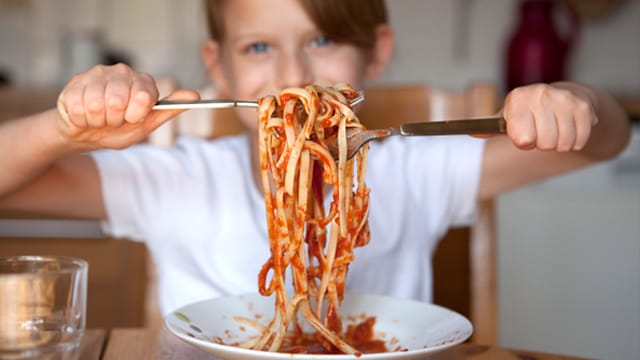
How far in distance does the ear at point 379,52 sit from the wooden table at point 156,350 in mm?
656

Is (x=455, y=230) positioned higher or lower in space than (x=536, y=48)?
lower

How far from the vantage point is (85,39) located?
292 centimetres

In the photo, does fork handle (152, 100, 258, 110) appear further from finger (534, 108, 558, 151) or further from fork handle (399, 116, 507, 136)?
finger (534, 108, 558, 151)

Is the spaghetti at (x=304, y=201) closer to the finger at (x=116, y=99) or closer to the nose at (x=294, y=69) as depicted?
the finger at (x=116, y=99)

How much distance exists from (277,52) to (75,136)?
0.42 metres

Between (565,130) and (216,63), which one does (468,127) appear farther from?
(216,63)

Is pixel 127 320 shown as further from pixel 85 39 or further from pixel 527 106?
pixel 527 106

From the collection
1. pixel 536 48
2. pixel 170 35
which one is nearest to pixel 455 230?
pixel 536 48

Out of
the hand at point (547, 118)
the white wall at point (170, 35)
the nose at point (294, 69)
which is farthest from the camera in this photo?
the white wall at point (170, 35)

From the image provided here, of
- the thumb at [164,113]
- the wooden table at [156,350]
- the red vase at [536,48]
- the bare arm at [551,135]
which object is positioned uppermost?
the red vase at [536,48]

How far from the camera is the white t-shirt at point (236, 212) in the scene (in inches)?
49.6

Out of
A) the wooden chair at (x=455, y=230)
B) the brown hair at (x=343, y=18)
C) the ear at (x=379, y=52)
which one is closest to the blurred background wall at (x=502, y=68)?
the wooden chair at (x=455, y=230)

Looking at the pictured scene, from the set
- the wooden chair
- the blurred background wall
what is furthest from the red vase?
the wooden chair

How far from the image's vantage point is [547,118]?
779 millimetres
